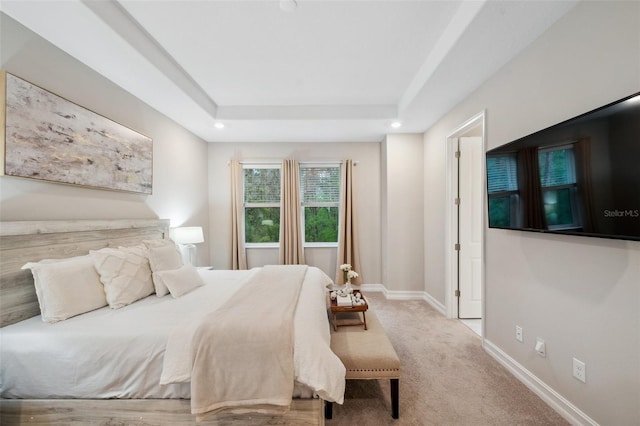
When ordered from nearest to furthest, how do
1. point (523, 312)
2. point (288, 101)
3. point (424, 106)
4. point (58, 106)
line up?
point (58, 106) < point (523, 312) < point (424, 106) < point (288, 101)

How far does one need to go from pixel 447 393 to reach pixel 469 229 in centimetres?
200

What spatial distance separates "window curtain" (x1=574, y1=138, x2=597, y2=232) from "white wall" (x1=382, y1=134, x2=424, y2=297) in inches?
98.3

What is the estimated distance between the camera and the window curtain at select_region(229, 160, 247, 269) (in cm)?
434

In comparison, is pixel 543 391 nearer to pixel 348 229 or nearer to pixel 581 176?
→ pixel 581 176

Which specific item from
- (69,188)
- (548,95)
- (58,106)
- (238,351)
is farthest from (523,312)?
(58,106)

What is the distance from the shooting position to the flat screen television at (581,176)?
1.23 meters

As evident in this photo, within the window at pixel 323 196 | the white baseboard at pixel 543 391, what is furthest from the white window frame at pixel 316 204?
the white baseboard at pixel 543 391

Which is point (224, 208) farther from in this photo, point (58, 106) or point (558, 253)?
point (558, 253)

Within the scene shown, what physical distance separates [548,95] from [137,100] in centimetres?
373

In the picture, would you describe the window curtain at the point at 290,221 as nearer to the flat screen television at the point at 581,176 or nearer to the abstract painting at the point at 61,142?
the abstract painting at the point at 61,142

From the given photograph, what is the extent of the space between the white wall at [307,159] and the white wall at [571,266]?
2.10 meters

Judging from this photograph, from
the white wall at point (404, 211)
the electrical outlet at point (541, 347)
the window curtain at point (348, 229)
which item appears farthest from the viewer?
the window curtain at point (348, 229)

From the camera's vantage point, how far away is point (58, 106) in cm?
192

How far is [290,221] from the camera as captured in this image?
4379 mm
